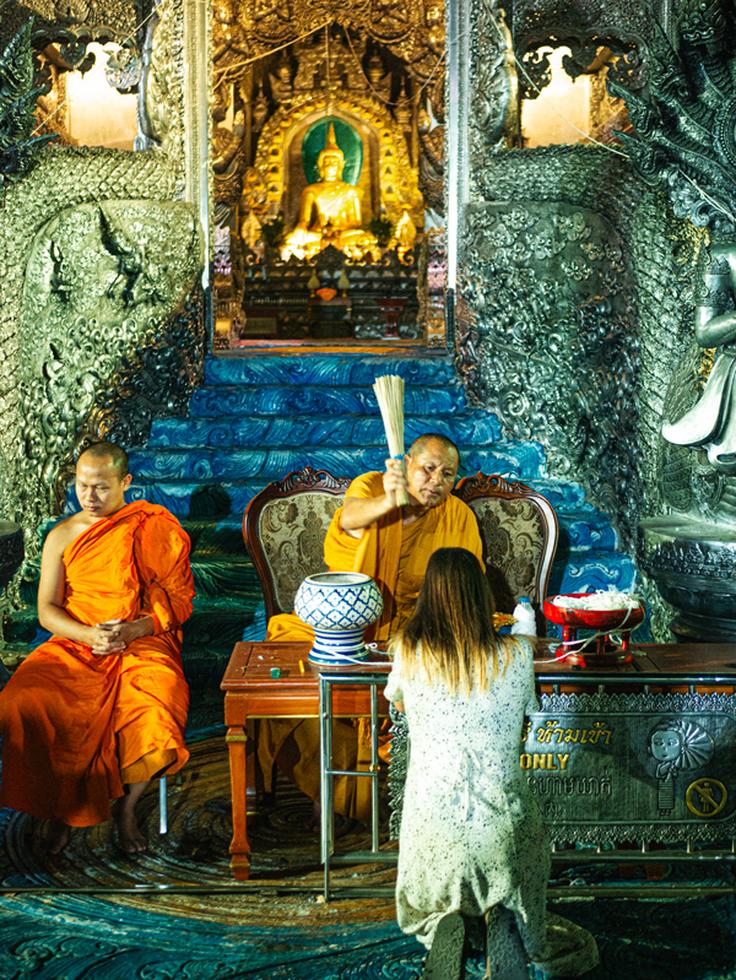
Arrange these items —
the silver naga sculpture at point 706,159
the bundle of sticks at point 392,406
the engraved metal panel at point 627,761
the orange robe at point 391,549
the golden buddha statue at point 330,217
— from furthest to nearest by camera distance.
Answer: the golden buddha statue at point 330,217 → the silver naga sculpture at point 706,159 → the orange robe at point 391,549 → the bundle of sticks at point 392,406 → the engraved metal panel at point 627,761

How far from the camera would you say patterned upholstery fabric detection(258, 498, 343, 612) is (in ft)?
16.7

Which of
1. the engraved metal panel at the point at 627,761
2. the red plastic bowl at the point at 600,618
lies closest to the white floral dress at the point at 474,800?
the engraved metal panel at the point at 627,761

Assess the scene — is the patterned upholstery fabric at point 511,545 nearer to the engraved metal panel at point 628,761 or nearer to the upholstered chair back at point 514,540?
the upholstered chair back at point 514,540

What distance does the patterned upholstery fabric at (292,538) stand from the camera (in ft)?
16.7

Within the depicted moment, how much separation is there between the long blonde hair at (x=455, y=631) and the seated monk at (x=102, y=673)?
1.50 m

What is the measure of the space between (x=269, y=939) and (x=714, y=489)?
2.99 m

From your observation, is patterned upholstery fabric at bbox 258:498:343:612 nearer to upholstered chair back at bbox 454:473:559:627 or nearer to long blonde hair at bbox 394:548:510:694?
upholstered chair back at bbox 454:473:559:627

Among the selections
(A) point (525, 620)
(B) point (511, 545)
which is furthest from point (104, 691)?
(B) point (511, 545)

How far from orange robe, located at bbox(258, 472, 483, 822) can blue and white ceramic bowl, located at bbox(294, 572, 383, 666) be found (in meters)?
0.30

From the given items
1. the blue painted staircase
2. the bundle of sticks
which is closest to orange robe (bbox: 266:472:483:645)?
the bundle of sticks

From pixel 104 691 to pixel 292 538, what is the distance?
3.59 ft

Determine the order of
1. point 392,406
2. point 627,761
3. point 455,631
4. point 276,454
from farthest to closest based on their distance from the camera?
Answer: point 276,454
point 392,406
point 627,761
point 455,631

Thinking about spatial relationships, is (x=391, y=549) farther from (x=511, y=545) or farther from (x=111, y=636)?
(x=111, y=636)

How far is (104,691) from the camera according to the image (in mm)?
4375
